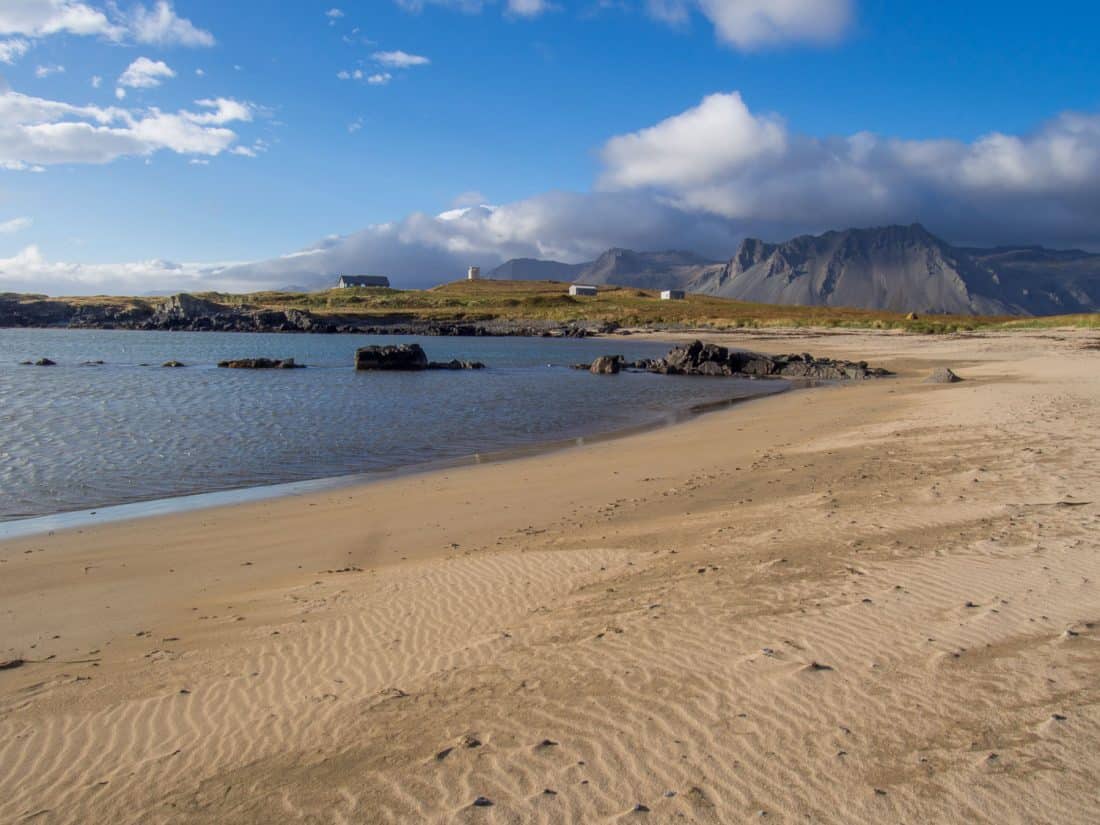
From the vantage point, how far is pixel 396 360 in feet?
145

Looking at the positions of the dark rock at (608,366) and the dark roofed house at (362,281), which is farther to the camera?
the dark roofed house at (362,281)

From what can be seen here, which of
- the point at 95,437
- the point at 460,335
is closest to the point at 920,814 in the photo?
the point at 95,437

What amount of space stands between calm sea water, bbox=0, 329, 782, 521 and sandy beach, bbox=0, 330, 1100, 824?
392 cm

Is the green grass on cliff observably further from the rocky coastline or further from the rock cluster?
the rock cluster

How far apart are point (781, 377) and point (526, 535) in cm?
3095

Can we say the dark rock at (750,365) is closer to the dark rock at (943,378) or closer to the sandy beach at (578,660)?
the dark rock at (943,378)

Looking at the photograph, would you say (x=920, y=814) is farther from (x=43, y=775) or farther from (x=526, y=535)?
(x=526, y=535)

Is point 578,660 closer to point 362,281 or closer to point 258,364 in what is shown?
point 258,364

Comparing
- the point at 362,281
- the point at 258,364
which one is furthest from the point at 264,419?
the point at 362,281

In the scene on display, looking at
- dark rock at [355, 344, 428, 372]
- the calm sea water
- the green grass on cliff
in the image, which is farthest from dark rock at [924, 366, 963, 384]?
the green grass on cliff

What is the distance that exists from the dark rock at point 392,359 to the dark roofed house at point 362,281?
478 ft

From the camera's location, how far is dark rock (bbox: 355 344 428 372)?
1726 inches

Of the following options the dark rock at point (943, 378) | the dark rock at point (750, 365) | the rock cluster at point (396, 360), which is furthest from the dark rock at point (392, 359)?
the dark rock at point (943, 378)

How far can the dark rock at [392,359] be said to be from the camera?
Answer: 4384 centimetres
